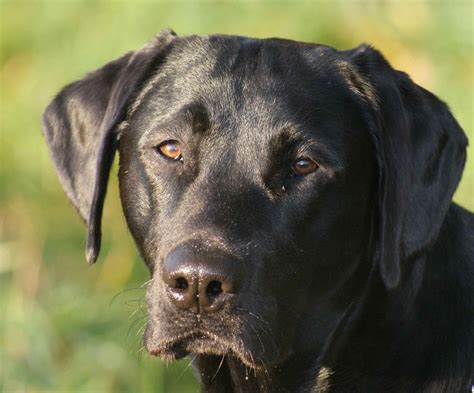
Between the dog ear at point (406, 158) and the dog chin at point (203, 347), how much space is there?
0.51 meters

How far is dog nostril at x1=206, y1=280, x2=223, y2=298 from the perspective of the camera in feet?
10.7

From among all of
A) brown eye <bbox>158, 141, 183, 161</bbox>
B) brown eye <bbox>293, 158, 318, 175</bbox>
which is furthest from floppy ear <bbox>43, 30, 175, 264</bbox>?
brown eye <bbox>293, 158, 318, 175</bbox>

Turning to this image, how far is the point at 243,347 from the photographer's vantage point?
3414mm

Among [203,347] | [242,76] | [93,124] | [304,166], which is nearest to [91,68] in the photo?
[93,124]

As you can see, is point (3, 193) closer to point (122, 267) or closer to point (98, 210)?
point (122, 267)

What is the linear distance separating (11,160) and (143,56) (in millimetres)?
4606

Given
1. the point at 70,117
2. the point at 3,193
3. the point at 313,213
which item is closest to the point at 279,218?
the point at 313,213

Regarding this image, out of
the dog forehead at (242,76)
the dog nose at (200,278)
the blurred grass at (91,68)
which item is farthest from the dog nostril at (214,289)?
the blurred grass at (91,68)

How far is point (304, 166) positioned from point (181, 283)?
60 centimetres

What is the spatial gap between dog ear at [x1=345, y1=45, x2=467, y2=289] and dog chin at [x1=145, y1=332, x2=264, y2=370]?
1.68ft

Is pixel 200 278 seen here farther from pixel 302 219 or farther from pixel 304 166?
pixel 304 166

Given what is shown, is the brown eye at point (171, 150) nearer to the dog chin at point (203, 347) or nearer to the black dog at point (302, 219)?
the black dog at point (302, 219)

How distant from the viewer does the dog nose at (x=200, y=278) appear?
3.24m

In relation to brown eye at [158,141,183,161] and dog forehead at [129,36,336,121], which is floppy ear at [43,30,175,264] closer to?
dog forehead at [129,36,336,121]
